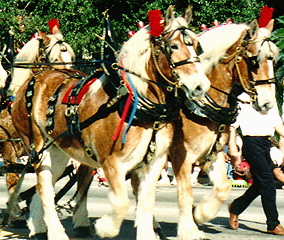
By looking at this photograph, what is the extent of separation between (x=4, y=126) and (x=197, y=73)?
4183 mm

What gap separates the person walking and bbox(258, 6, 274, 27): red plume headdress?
96 centimetres

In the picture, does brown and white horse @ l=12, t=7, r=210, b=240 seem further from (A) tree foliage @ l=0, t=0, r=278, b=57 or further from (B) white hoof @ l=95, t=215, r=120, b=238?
(A) tree foliage @ l=0, t=0, r=278, b=57

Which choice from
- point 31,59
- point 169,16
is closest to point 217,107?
point 169,16

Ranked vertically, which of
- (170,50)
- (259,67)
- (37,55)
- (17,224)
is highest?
(170,50)

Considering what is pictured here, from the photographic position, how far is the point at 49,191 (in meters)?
7.32

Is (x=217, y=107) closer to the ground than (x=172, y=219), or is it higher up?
higher up

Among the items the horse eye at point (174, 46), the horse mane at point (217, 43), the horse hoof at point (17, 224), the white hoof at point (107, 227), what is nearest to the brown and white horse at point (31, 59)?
the horse hoof at point (17, 224)

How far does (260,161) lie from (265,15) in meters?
1.83

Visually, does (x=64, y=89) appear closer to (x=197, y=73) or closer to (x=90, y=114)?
(x=90, y=114)

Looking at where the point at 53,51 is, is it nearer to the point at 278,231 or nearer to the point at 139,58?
the point at 139,58

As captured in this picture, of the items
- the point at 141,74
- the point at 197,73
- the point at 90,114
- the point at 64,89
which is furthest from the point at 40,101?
the point at 197,73

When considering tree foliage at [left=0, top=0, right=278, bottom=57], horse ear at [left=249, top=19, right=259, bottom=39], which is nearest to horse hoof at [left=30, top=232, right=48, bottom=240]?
horse ear at [left=249, top=19, right=259, bottom=39]

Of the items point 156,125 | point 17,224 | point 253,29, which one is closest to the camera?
point 156,125

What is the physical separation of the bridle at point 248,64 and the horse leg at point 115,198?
182 centimetres
